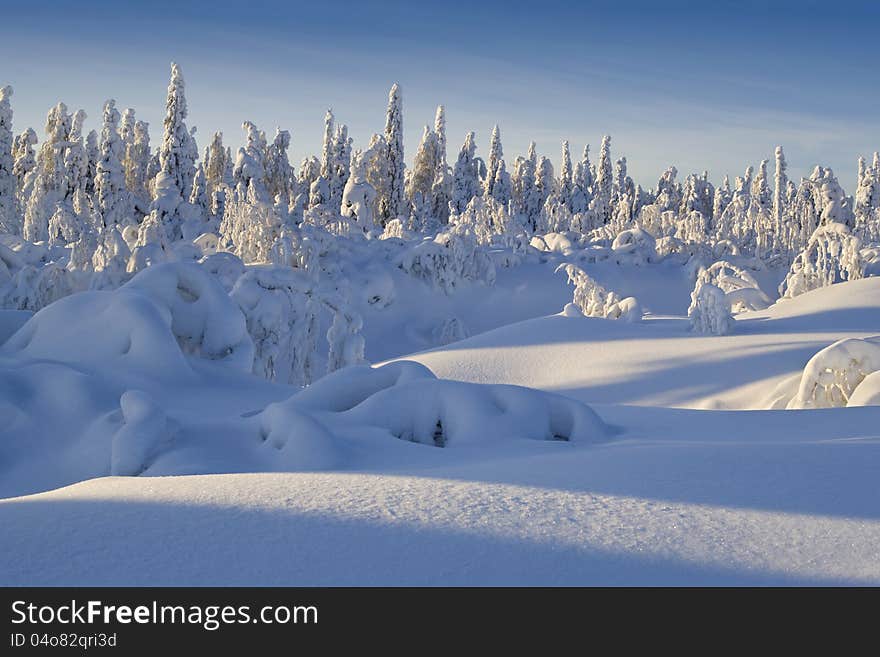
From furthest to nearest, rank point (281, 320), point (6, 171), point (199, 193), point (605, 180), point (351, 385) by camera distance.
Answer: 1. point (605, 180)
2. point (199, 193)
3. point (6, 171)
4. point (281, 320)
5. point (351, 385)

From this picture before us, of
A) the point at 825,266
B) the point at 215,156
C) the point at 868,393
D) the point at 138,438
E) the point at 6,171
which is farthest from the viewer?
the point at 215,156

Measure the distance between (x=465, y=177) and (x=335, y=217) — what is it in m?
25.5

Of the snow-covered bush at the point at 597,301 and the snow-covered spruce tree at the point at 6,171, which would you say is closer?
the snow-covered bush at the point at 597,301

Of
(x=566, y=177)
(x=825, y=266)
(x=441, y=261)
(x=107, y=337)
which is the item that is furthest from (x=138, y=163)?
(x=107, y=337)

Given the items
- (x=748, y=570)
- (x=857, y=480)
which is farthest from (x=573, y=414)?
(x=748, y=570)

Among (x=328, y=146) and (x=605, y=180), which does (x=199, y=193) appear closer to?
(x=328, y=146)

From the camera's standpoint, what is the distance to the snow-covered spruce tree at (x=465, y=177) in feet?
166

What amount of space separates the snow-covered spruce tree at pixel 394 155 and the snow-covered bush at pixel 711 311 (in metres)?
30.5

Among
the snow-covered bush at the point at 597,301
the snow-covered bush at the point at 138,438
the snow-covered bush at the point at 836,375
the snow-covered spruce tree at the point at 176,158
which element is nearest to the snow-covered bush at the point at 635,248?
the snow-covered bush at the point at 597,301

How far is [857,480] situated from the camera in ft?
9.29

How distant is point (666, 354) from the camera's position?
495 inches

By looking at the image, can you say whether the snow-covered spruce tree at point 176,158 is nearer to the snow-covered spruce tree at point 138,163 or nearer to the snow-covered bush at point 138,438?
the snow-covered spruce tree at point 138,163
